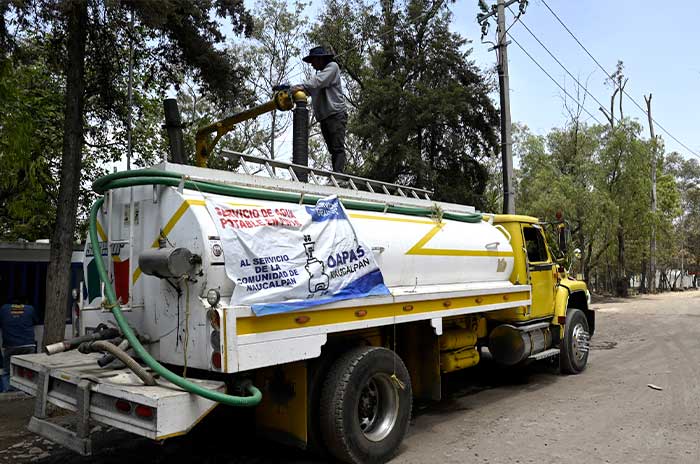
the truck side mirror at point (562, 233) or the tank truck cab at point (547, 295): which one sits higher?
the truck side mirror at point (562, 233)

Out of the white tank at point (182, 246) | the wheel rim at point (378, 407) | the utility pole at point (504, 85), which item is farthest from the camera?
the utility pole at point (504, 85)

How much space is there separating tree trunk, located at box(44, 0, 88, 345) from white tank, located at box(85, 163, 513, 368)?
2.41 m

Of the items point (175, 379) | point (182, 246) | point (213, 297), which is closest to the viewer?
point (175, 379)

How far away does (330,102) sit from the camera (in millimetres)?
7504

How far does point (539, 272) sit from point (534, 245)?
435 mm

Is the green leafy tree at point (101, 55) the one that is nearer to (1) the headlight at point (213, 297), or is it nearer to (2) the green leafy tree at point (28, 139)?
(2) the green leafy tree at point (28, 139)

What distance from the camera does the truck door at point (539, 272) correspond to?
8.02 m

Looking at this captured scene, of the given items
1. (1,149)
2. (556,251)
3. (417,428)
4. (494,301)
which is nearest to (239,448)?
(417,428)

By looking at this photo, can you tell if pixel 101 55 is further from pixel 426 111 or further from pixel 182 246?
pixel 426 111

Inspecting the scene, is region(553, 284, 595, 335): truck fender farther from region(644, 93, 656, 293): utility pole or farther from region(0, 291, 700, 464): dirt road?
region(644, 93, 656, 293): utility pole

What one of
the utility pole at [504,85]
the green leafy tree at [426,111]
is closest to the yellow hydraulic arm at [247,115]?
the utility pole at [504,85]

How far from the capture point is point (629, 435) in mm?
5703

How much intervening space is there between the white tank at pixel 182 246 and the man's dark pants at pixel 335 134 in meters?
1.89

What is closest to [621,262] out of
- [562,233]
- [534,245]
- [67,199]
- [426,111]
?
[426,111]
